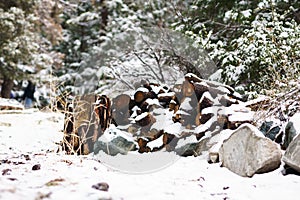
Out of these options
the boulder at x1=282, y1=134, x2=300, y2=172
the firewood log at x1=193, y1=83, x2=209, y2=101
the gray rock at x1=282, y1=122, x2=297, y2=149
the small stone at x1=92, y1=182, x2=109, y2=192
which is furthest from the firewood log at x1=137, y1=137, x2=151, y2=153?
the small stone at x1=92, y1=182, x2=109, y2=192

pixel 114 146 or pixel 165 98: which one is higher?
pixel 165 98

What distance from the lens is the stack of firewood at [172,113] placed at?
3250mm

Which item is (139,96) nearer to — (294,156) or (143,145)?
(143,145)

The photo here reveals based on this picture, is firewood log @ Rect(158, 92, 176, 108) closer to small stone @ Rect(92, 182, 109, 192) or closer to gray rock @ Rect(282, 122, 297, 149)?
gray rock @ Rect(282, 122, 297, 149)

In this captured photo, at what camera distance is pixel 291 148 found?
2188 mm

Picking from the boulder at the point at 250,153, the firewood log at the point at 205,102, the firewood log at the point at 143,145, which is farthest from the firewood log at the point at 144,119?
the boulder at the point at 250,153

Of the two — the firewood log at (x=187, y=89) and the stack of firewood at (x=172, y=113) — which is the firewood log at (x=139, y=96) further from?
the firewood log at (x=187, y=89)

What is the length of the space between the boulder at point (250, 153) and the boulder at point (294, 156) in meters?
0.11

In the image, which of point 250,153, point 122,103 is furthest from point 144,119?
point 250,153

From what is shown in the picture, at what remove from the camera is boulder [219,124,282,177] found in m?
2.28

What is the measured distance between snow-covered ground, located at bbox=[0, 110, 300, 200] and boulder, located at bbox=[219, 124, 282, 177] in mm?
54

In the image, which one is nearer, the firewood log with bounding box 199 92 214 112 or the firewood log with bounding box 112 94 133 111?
the firewood log with bounding box 199 92 214 112

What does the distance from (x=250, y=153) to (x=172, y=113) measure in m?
1.46

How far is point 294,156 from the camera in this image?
214 cm
